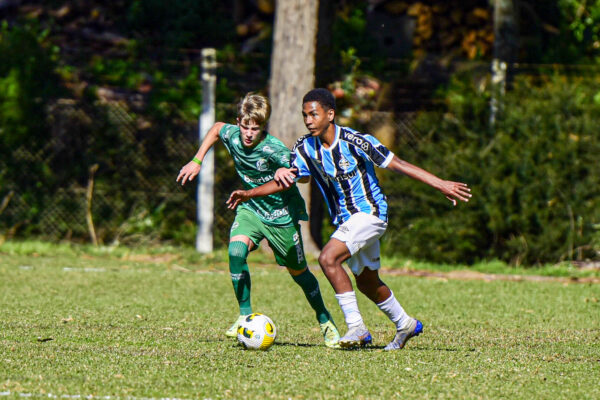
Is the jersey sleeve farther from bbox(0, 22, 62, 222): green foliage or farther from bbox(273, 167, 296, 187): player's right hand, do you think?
bbox(0, 22, 62, 222): green foliage

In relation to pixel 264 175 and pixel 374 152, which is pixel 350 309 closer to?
pixel 374 152

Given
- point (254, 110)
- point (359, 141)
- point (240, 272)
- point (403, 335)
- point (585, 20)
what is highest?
point (585, 20)

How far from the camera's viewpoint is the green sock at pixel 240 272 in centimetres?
732

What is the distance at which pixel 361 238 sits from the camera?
263 inches

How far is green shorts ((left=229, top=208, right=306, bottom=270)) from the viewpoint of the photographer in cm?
749

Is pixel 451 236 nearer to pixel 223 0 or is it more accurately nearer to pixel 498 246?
pixel 498 246

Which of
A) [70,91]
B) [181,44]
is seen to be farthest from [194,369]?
[181,44]

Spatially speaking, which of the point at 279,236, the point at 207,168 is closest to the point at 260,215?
the point at 279,236

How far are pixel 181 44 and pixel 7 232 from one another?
807 centimetres

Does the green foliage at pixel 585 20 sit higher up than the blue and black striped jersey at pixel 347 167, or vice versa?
the green foliage at pixel 585 20

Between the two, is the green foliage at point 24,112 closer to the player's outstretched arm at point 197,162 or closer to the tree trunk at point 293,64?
the tree trunk at point 293,64

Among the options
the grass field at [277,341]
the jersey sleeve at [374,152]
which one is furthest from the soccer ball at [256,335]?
the jersey sleeve at [374,152]

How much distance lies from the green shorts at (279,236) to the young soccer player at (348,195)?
611 mm

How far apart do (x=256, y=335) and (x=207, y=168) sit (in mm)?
7716
